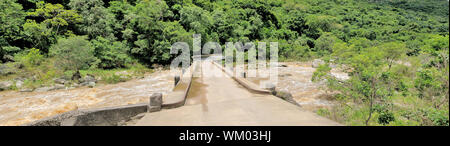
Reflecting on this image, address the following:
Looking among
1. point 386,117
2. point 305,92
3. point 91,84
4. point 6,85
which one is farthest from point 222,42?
point 386,117

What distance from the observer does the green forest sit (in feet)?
22.9

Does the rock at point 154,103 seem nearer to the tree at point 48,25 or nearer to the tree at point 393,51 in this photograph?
the tree at point 393,51

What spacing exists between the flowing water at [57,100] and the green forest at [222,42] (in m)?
3.32

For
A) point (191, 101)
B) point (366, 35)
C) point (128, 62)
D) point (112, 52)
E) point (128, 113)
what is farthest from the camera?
point (366, 35)

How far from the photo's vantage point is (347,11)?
74.9 meters

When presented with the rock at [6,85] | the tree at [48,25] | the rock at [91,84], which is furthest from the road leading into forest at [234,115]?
the tree at [48,25]

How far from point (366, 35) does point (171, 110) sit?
60100mm

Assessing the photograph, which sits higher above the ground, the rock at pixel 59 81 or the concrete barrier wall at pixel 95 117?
the concrete barrier wall at pixel 95 117

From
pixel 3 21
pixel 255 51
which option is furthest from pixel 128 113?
pixel 255 51

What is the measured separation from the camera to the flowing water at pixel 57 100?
33.1 ft

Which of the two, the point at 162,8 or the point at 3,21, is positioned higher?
the point at 162,8

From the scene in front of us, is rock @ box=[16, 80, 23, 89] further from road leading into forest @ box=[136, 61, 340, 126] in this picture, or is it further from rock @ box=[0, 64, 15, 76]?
road leading into forest @ box=[136, 61, 340, 126]

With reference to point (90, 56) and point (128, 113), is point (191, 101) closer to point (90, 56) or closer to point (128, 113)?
point (128, 113)

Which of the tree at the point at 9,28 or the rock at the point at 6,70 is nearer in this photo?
the rock at the point at 6,70
